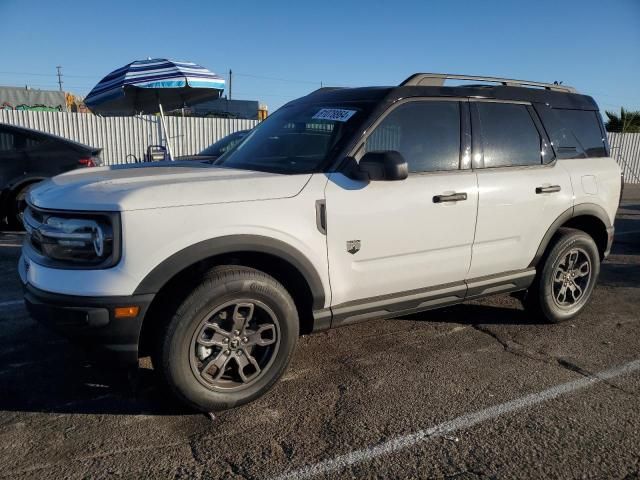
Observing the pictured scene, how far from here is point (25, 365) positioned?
11.7 ft

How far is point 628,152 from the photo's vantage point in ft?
71.7

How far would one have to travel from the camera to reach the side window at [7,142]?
7.73m

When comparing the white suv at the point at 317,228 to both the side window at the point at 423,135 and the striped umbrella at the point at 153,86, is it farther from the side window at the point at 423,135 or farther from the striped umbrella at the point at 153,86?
the striped umbrella at the point at 153,86

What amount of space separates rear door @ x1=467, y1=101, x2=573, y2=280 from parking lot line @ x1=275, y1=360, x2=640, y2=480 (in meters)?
0.96

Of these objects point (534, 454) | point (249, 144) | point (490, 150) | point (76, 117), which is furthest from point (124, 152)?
point (534, 454)

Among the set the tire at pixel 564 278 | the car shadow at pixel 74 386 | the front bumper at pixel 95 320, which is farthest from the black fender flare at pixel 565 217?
the front bumper at pixel 95 320

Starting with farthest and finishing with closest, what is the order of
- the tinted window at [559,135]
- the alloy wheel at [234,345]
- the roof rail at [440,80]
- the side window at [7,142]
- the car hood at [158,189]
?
the side window at [7,142] < the tinted window at [559,135] < the roof rail at [440,80] < the alloy wheel at [234,345] < the car hood at [158,189]

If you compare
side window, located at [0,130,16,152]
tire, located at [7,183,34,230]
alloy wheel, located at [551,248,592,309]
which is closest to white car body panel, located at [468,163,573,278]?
alloy wheel, located at [551,248,592,309]

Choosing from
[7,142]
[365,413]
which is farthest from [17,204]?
[365,413]

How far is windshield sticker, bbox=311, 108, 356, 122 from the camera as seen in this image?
3.56 m

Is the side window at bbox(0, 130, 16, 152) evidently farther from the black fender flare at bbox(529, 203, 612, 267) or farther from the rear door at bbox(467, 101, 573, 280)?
the black fender flare at bbox(529, 203, 612, 267)

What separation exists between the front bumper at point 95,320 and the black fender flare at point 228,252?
0.31 ft

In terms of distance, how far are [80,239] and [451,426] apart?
7.24 feet

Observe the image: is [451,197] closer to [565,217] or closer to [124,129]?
[565,217]
